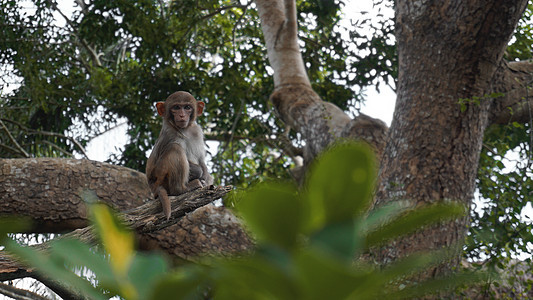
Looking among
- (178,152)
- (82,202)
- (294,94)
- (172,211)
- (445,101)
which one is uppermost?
(294,94)

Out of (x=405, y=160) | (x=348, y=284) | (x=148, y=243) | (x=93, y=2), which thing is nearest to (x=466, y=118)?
(x=405, y=160)

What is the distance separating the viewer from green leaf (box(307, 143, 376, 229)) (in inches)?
11.5

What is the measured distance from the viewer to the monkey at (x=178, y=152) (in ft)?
14.7

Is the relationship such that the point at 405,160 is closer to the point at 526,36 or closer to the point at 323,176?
the point at 526,36

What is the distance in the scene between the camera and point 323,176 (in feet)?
0.96

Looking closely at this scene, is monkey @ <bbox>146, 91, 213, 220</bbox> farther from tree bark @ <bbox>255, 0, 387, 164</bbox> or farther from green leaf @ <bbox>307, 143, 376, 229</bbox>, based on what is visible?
green leaf @ <bbox>307, 143, 376, 229</bbox>

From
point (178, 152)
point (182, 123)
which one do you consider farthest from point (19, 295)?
point (182, 123)

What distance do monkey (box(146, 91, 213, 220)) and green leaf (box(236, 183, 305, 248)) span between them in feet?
13.3

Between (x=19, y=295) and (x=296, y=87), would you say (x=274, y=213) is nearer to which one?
(x=19, y=295)

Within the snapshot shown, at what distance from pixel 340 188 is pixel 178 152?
4330 millimetres

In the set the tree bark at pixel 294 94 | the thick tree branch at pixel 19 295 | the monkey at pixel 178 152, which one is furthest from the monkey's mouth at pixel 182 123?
the thick tree branch at pixel 19 295

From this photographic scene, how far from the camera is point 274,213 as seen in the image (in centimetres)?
29

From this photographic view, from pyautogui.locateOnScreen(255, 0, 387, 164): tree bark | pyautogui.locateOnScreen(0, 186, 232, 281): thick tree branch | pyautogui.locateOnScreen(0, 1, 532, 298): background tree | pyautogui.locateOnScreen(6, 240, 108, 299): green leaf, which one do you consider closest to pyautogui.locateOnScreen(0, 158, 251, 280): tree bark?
pyautogui.locateOnScreen(0, 1, 532, 298): background tree

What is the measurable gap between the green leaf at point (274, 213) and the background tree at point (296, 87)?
387 centimetres
